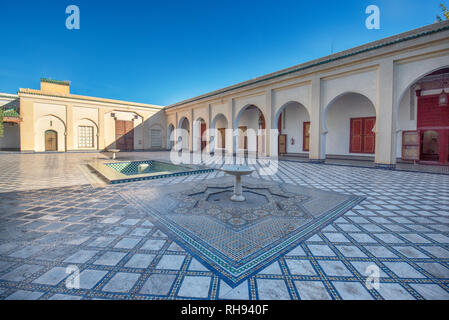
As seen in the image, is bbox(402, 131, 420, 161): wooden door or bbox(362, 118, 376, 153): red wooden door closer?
bbox(402, 131, 420, 161): wooden door

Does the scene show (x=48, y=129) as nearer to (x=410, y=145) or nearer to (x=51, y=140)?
(x=51, y=140)

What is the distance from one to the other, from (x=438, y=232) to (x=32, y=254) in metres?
4.59

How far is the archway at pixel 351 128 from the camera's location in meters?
11.1

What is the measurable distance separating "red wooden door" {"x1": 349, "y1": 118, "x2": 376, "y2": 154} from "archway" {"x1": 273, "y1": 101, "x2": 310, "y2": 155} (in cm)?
251

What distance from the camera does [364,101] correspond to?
1117 centimetres

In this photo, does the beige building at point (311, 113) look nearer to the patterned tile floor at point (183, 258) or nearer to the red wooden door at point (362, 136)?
the red wooden door at point (362, 136)

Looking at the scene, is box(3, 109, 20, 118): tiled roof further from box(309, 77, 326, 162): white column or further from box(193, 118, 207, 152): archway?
box(309, 77, 326, 162): white column

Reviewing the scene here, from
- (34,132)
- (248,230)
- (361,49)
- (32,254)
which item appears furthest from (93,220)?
(34,132)

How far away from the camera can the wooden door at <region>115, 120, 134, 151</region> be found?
19.3 metres

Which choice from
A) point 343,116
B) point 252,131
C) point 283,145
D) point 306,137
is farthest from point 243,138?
point 343,116

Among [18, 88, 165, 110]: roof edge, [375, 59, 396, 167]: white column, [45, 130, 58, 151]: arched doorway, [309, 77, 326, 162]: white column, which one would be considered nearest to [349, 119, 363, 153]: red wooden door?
[309, 77, 326, 162]: white column

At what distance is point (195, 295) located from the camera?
1633mm

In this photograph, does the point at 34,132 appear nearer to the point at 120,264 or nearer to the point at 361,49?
the point at 120,264

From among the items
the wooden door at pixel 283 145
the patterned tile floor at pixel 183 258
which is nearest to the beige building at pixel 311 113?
the wooden door at pixel 283 145
